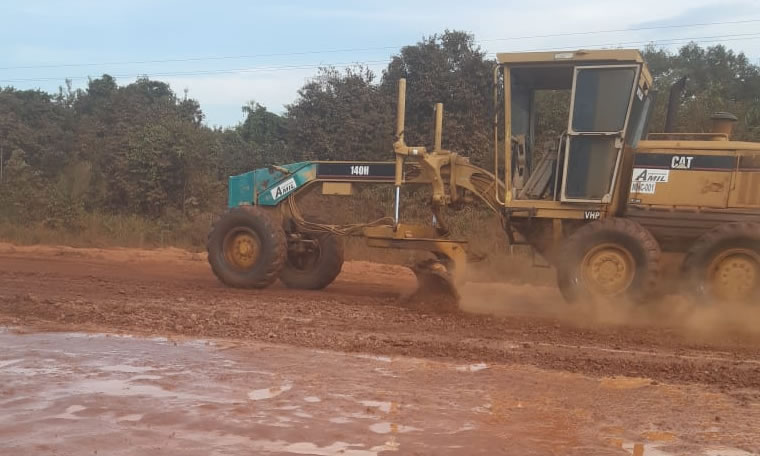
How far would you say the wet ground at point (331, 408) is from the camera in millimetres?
4641

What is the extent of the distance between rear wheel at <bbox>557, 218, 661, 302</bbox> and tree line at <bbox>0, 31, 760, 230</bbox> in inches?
431

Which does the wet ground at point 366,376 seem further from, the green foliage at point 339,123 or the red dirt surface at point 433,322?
the green foliage at point 339,123

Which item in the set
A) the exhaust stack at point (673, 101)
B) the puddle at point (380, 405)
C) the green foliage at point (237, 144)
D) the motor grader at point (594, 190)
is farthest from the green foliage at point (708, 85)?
the puddle at point (380, 405)

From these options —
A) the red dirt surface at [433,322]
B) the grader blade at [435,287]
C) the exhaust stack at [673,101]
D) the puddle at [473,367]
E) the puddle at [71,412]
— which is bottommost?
the puddle at [71,412]

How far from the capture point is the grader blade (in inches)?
395

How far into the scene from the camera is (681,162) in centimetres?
942

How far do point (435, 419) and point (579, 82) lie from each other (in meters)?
5.79

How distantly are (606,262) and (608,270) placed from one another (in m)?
0.10

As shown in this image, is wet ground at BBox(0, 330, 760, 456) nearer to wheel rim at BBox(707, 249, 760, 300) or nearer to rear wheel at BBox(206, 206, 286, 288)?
wheel rim at BBox(707, 249, 760, 300)

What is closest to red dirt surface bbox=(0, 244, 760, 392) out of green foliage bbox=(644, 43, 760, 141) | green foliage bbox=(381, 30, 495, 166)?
green foliage bbox=(644, 43, 760, 141)

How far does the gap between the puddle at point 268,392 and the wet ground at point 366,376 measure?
0.10 ft

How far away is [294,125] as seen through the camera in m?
26.6

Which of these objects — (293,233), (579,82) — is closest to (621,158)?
(579,82)

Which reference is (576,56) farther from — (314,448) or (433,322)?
(314,448)
